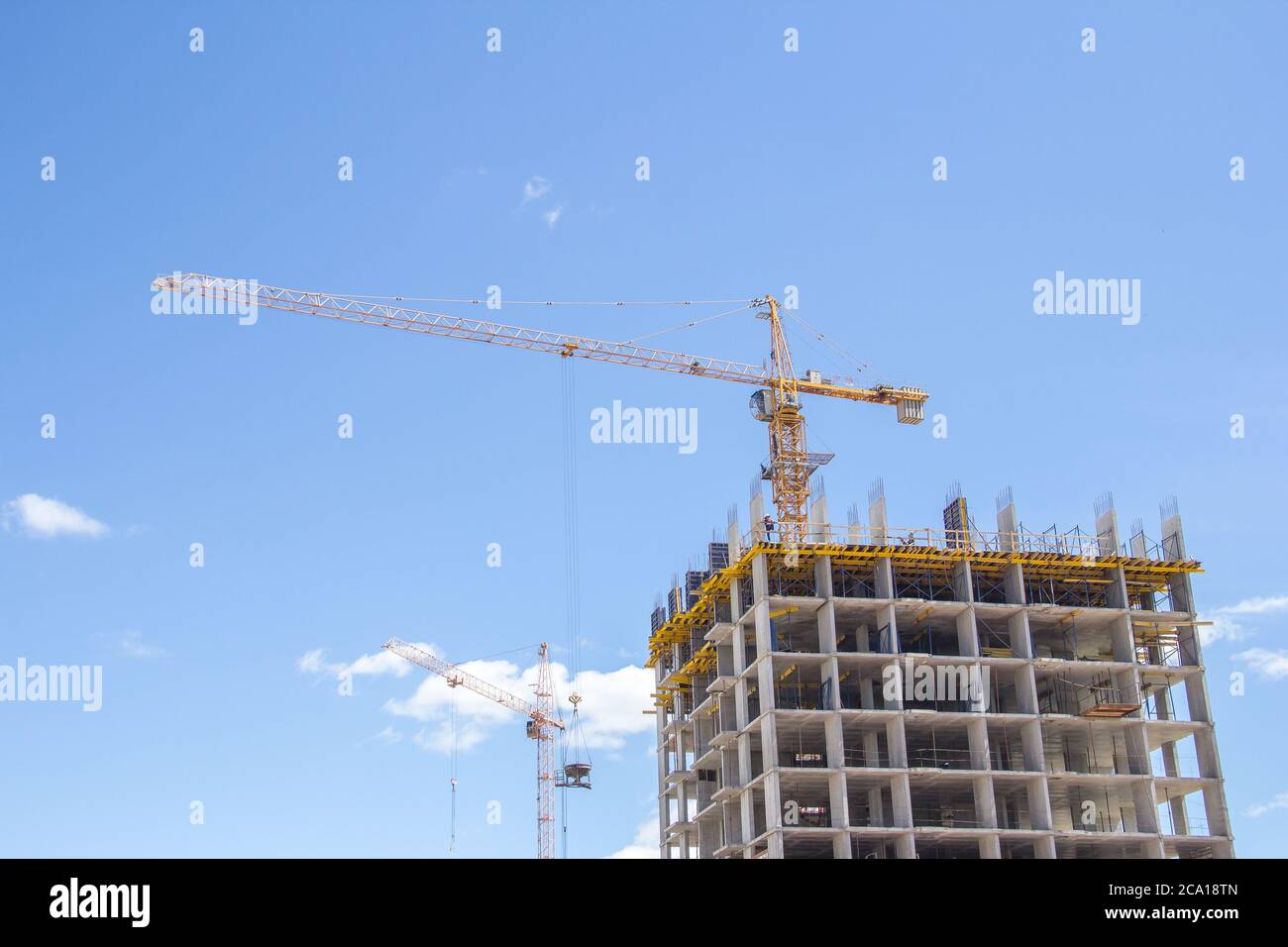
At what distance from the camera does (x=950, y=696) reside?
96.2 metres

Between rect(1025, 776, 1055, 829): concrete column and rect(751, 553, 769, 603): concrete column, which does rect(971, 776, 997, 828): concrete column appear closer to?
rect(1025, 776, 1055, 829): concrete column

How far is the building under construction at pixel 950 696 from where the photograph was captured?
93562 millimetres

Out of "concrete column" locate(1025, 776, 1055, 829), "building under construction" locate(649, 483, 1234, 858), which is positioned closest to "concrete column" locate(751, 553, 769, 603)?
"building under construction" locate(649, 483, 1234, 858)

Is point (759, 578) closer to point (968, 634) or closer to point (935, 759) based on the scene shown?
point (968, 634)

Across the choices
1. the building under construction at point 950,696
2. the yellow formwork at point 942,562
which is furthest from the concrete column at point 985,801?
the yellow formwork at point 942,562

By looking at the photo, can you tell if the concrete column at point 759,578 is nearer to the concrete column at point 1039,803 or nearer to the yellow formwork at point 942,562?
the yellow formwork at point 942,562

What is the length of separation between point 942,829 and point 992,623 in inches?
616

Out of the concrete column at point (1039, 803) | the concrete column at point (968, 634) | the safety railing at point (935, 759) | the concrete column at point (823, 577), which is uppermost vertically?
the concrete column at point (823, 577)

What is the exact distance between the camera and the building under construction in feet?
307

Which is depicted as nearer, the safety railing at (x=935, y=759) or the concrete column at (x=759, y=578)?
the safety railing at (x=935, y=759)
